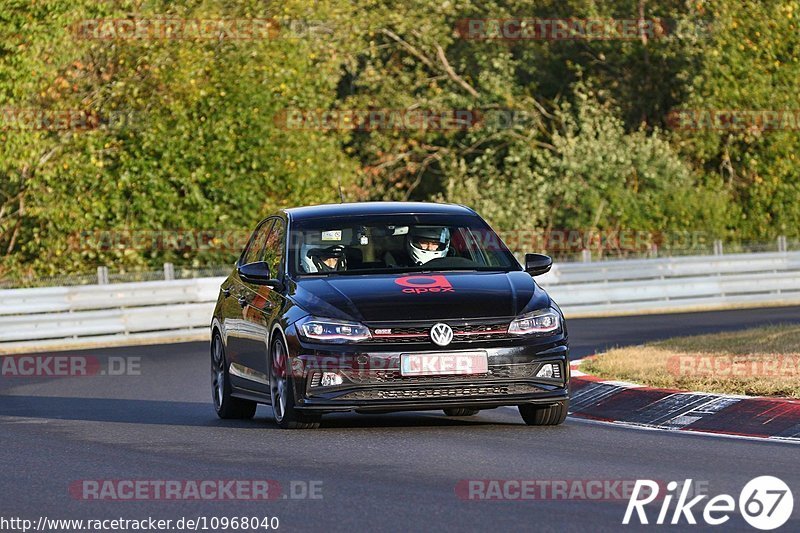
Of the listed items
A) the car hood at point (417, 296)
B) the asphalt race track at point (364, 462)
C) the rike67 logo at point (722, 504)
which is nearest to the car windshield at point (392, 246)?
the car hood at point (417, 296)

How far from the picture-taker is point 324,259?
12641 millimetres

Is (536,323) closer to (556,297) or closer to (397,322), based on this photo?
(397,322)

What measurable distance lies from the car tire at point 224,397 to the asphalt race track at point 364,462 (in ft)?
0.58

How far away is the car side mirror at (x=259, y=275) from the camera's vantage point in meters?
12.5

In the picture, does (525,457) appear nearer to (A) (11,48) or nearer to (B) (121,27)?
(A) (11,48)

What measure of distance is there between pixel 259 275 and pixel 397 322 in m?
1.54

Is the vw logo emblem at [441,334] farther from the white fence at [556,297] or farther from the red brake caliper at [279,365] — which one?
the white fence at [556,297]

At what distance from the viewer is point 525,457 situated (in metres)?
A: 10.4

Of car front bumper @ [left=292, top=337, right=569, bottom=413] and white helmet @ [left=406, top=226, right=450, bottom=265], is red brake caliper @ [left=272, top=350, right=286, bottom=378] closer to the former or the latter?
car front bumper @ [left=292, top=337, right=569, bottom=413]

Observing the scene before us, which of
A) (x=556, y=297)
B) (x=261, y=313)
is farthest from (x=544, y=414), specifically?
(x=556, y=297)

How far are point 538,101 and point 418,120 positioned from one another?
342 centimetres

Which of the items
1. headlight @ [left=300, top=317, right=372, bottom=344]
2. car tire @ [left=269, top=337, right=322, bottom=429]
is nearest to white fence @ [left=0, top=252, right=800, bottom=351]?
car tire @ [left=269, top=337, right=322, bottom=429]

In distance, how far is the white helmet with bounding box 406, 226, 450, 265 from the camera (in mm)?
12742

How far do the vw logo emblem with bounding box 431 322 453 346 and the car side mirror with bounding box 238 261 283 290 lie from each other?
5.09 ft
